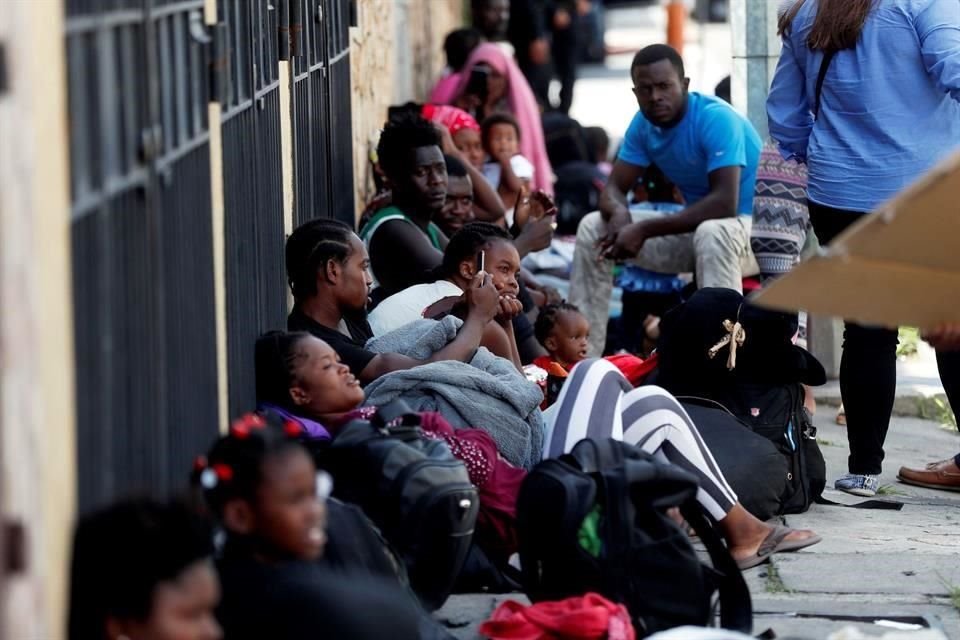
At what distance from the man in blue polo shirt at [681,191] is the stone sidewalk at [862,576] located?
150cm

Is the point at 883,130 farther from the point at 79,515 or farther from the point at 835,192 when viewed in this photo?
the point at 79,515

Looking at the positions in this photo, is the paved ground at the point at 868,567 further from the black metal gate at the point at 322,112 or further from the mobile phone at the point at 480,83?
the mobile phone at the point at 480,83

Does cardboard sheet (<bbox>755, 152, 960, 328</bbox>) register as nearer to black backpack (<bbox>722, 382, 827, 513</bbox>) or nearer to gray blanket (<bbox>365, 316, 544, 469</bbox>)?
gray blanket (<bbox>365, 316, 544, 469</bbox>)

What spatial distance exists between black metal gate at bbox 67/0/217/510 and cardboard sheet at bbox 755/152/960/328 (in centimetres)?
114

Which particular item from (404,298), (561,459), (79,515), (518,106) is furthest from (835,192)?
(518,106)

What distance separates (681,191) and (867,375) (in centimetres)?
227

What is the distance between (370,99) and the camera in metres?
8.72

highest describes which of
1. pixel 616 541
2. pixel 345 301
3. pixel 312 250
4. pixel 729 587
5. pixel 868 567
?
pixel 312 250

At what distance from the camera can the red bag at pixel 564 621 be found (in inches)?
140

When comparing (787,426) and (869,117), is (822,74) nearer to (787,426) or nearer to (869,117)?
(869,117)

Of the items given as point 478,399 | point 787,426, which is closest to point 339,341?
point 478,399

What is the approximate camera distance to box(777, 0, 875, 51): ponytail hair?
5.12 meters

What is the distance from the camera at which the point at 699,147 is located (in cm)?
703

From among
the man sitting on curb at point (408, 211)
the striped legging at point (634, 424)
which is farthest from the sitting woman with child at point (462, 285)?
the striped legging at point (634, 424)
